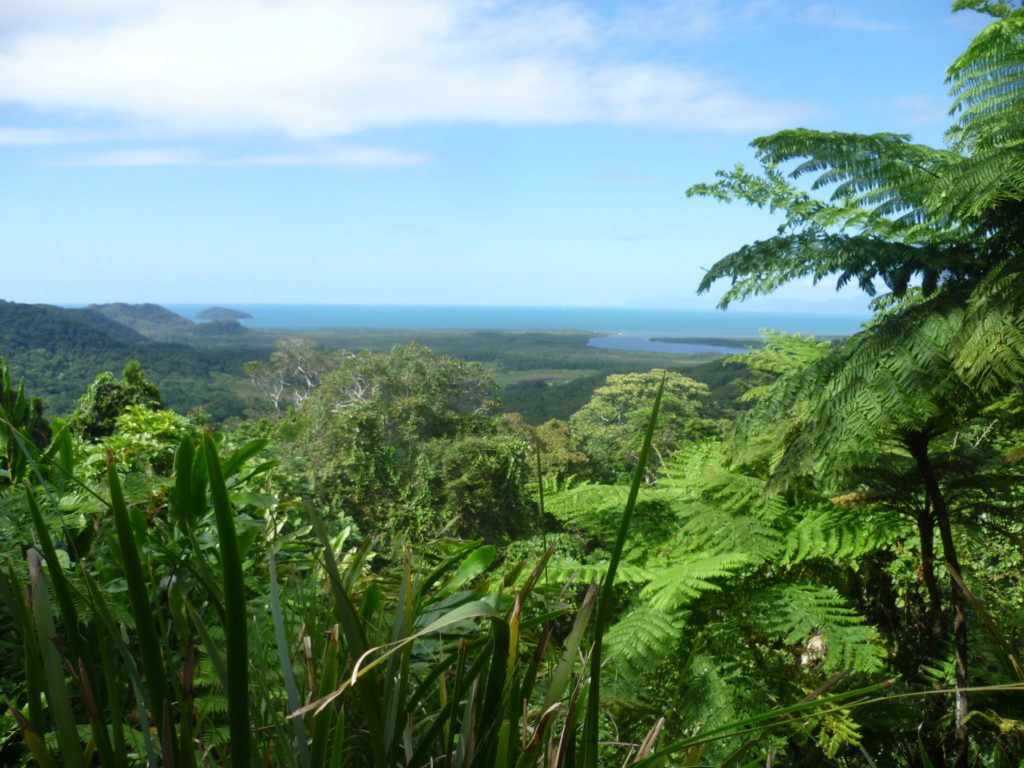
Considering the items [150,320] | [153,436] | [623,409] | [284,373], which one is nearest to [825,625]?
[153,436]

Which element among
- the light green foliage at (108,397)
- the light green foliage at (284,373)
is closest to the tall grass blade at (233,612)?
the light green foliage at (108,397)

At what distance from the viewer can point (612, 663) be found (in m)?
1.45

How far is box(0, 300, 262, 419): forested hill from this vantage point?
1852cm

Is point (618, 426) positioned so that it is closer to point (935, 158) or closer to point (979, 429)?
point (979, 429)

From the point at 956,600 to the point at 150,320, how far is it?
6713 centimetres

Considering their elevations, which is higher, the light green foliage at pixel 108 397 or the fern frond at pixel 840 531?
the fern frond at pixel 840 531

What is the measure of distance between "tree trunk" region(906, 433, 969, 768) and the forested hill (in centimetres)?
1466

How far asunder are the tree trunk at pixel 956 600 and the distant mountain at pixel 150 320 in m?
58.2

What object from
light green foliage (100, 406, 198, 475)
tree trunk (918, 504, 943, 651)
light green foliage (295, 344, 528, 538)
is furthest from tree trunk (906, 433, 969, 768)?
light green foliage (295, 344, 528, 538)

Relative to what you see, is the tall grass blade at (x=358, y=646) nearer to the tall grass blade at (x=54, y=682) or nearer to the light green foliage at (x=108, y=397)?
the tall grass blade at (x=54, y=682)

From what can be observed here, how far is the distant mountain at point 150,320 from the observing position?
54875mm

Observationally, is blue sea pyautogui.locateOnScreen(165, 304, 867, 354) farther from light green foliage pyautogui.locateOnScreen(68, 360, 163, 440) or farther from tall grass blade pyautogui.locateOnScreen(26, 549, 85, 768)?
tall grass blade pyautogui.locateOnScreen(26, 549, 85, 768)

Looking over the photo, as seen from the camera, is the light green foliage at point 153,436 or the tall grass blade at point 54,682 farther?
the light green foliage at point 153,436

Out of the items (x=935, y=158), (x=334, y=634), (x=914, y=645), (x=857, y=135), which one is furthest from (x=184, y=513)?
(x=914, y=645)
